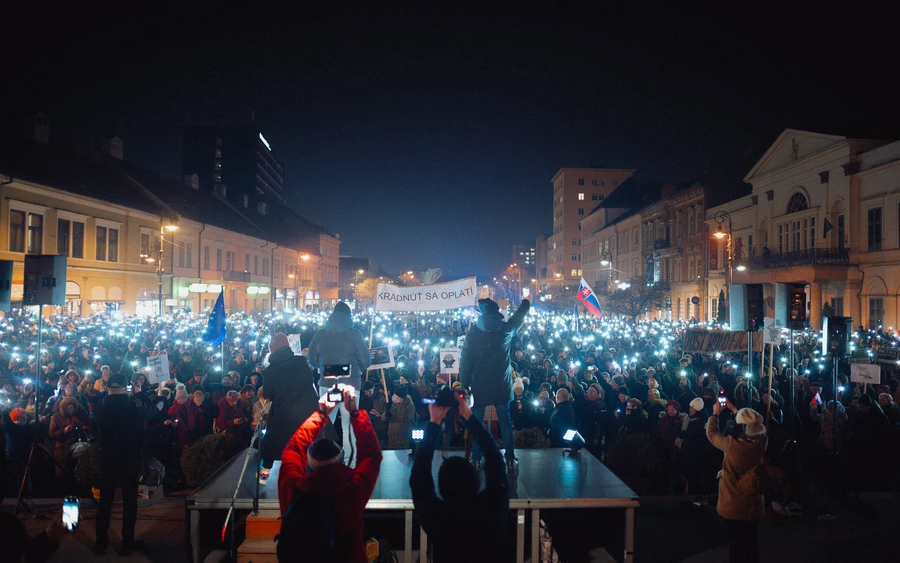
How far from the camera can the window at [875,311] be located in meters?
28.1

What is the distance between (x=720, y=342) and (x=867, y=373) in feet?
14.8

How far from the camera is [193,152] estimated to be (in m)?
103

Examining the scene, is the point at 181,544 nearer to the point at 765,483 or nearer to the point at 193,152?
the point at 765,483

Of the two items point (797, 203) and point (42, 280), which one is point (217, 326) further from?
point (797, 203)

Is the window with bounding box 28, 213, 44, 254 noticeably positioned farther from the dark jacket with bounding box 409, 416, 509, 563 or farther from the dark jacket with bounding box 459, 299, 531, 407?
the dark jacket with bounding box 409, 416, 509, 563

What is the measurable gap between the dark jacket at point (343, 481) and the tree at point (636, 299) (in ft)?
128

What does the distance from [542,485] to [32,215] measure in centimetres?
3201

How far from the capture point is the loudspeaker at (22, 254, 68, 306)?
320 inches

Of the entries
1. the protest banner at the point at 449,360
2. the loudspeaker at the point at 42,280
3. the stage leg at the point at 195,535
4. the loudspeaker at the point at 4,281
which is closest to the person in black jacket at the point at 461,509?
the stage leg at the point at 195,535

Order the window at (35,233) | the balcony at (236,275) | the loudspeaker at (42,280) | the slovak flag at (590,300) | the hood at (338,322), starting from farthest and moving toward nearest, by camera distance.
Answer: the balcony at (236,275)
the window at (35,233)
the slovak flag at (590,300)
the loudspeaker at (42,280)
the hood at (338,322)

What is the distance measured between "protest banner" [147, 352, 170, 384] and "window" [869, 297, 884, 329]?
3087 centimetres

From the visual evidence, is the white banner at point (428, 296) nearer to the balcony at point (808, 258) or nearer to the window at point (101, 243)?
the balcony at point (808, 258)

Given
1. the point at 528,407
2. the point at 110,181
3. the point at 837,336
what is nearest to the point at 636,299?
the point at 837,336

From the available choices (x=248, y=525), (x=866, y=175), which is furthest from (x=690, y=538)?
(x=866, y=175)
